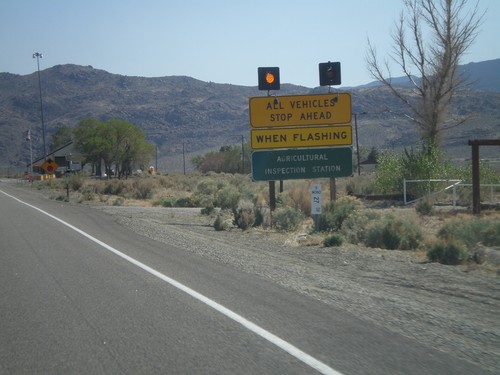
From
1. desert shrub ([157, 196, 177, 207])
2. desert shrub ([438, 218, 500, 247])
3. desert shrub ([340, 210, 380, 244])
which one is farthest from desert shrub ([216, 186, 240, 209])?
desert shrub ([438, 218, 500, 247])

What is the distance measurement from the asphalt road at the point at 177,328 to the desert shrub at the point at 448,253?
14.4 ft

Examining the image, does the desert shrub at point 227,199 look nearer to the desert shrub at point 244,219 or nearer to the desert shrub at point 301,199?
the desert shrub at point 301,199

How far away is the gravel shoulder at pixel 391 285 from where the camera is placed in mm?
7855

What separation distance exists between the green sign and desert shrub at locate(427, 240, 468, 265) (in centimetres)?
947

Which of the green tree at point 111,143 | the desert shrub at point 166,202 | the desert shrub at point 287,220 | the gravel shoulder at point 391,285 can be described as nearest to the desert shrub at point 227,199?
the desert shrub at point 166,202

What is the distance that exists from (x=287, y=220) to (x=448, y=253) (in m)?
8.46

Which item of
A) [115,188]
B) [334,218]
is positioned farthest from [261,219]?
[115,188]

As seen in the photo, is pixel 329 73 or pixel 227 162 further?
pixel 227 162

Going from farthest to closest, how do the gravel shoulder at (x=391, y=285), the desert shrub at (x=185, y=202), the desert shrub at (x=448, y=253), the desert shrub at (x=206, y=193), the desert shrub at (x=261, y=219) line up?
the desert shrub at (x=185, y=202) → the desert shrub at (x=206, y=193) → the desert shrub at (x=261, y=219) → the desert shrub at (x=448, y=253) → the gravel shoulder at (x=391, y=285)

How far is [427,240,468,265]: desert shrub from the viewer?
1348 centimetres

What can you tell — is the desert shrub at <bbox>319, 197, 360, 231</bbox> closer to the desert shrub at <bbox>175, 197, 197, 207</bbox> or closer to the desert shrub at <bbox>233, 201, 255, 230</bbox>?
the desert shrub at <bbox>233, 201, 255, 230</bbox>

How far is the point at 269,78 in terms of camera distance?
22.7 metres

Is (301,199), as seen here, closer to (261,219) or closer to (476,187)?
(261,219)

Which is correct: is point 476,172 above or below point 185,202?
above
